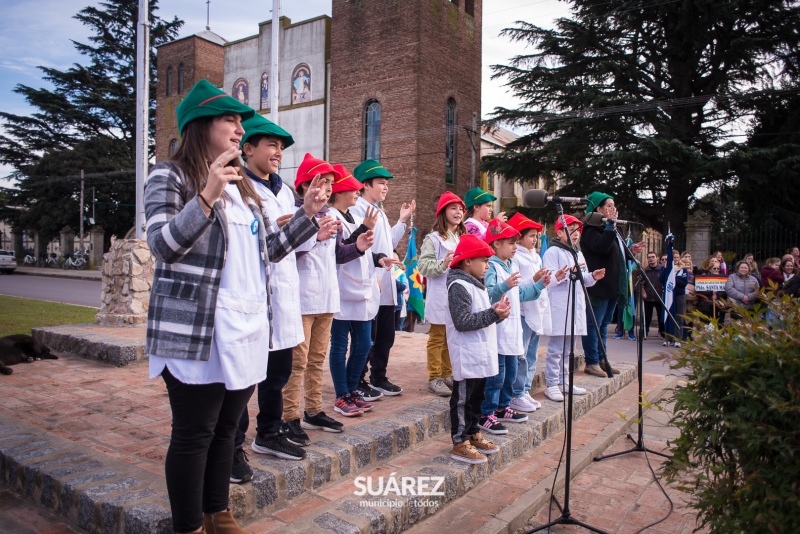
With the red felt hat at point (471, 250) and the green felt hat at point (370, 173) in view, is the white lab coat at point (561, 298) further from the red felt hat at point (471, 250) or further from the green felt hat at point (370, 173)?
the green felt hat at point (370, 173)

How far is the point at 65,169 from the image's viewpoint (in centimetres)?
3975

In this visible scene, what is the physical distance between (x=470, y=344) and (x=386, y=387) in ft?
5.01

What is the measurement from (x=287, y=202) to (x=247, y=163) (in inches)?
13.2

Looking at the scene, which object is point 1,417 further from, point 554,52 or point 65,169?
point 65,169

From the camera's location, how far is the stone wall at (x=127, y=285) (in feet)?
26.5

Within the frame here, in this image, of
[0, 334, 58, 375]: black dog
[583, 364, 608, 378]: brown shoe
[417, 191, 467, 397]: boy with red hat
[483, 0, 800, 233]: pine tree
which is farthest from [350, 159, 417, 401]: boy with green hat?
[483, 0, 800, 233]: pine tree

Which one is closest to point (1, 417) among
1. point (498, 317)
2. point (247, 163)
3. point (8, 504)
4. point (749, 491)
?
point (8, 504)

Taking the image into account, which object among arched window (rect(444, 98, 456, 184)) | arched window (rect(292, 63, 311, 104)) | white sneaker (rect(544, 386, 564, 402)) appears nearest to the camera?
white sneaker (rect(544, 386, 564, 402))

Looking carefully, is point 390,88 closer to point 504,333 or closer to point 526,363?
point 526,363

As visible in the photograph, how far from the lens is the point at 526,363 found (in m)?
5.39

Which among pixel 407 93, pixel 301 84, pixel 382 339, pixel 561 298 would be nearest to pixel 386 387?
pixel 382 339

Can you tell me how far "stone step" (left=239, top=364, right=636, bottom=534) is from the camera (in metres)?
2.93

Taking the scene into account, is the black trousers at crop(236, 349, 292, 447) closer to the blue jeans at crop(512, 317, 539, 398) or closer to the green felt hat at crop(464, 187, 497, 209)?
the blue jeans at crop(512, 317, 539, 398)

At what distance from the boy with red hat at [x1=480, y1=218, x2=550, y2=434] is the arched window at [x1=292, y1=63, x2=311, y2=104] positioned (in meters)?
25.7
